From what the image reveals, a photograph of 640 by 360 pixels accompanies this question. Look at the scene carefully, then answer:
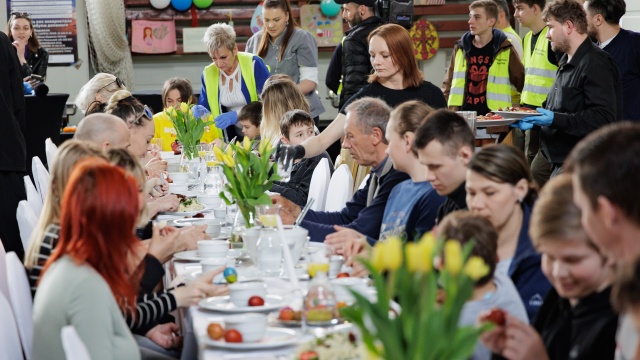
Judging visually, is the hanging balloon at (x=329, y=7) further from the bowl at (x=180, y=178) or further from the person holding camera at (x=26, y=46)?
the bowl at (x=180, y=178)

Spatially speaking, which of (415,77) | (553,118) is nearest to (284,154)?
(415,77)

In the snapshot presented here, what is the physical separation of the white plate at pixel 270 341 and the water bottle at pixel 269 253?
688mm

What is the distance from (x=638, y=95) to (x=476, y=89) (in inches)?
91.3

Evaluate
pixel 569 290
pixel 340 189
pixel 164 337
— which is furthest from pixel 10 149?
pixel 569 290

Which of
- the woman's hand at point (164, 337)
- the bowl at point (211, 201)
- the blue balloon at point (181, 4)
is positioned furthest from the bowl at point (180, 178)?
the blue balloon at point (181, 4)

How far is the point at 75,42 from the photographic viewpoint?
446 inches

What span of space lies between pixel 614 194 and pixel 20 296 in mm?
1713

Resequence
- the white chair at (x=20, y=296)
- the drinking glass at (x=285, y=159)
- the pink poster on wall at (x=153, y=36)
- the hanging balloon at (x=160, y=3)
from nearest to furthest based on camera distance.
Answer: the white chair at (x=20, y=296) → the drinking glass at (x=285, y=159) → the hanging balloon at (x=160, y=3) → the pink poster on wall at (x=153, y=36)

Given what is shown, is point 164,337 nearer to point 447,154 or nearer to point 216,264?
point 216,264

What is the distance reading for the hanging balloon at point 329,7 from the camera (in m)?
11.2

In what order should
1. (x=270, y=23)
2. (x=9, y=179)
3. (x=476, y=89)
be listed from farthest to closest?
(x=476, y=89)
(x=270, y=23)
(x=9, y=179)

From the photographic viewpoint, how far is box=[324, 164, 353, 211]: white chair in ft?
15.2

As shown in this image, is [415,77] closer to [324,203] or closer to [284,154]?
[324,203]

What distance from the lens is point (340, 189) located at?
4.67m
